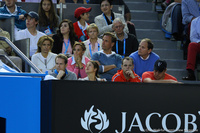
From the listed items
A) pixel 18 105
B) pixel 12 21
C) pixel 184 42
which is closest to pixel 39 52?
pixel 12 21

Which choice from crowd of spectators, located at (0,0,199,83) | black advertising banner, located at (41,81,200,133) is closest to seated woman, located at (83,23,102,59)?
crowd of spectators, located at (0,0,199,83)

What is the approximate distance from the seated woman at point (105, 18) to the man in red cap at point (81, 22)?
0.23 meters

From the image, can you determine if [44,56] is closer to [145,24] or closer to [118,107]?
[145,24]

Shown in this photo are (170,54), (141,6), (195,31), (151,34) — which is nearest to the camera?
(195,31)

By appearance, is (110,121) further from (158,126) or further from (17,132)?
(17,132)

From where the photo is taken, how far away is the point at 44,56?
8055 mm

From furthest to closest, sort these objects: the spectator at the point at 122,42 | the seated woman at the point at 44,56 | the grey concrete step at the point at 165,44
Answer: the grey concrete step at the point at 165,44 < the spectator at the point at 122,42 < the seated woman at the point at 44,56

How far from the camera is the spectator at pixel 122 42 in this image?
8883mm

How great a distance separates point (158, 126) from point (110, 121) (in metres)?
0.40

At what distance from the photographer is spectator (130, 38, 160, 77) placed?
8.09m

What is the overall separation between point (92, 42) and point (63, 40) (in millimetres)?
556

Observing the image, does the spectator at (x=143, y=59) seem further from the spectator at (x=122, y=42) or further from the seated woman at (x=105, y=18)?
the seated woman at (x=105, y=18)

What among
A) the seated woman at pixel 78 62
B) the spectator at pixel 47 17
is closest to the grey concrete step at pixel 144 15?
the spectator at pixel 47 17

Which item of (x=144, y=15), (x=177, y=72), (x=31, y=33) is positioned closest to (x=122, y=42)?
(x=177, y=72)
